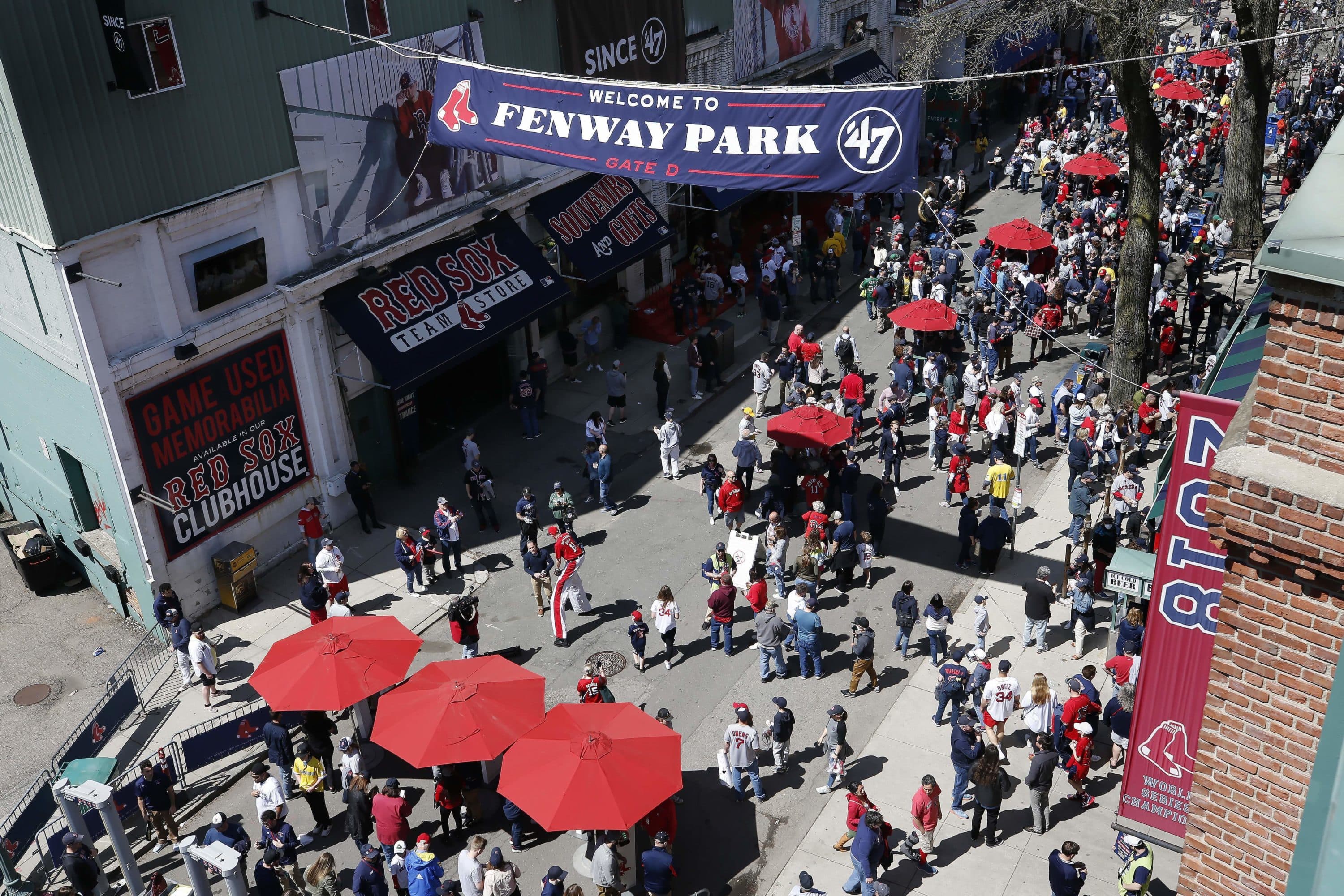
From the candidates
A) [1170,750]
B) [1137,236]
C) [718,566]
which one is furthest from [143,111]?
[1137,236]

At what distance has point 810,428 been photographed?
70.9ft

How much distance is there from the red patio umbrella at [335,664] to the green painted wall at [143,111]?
6995mm

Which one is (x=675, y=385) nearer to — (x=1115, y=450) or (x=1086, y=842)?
(x=1115, y=450)

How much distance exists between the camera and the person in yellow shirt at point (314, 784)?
51.6ft

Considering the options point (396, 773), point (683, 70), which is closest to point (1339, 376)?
point (396, 773)

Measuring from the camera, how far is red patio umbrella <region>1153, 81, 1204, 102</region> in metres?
43.0

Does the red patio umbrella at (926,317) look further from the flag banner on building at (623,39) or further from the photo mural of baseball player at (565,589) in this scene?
the photo mural of baseball player at (565,589)

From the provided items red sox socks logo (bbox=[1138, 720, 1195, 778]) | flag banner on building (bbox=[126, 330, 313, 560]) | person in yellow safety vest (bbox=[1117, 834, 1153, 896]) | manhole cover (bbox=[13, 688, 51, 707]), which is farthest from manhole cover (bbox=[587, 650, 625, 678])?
red sox socks logo (bbox=[1138, 720, 1195, 778])

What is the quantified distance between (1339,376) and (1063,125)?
135 ft

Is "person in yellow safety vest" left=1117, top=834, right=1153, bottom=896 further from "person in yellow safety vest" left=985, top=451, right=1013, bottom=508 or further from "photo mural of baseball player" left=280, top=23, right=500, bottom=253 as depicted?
"photo mural of baseball player" left=280, top=23, right=500, bottom=253

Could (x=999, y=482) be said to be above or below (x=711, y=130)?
below

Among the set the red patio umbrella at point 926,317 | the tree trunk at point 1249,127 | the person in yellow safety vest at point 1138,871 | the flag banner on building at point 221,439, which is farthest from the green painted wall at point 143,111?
the tree trunk at point 1249,127

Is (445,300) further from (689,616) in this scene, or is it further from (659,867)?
(659,867)

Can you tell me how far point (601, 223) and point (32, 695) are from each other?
16.0 meters
